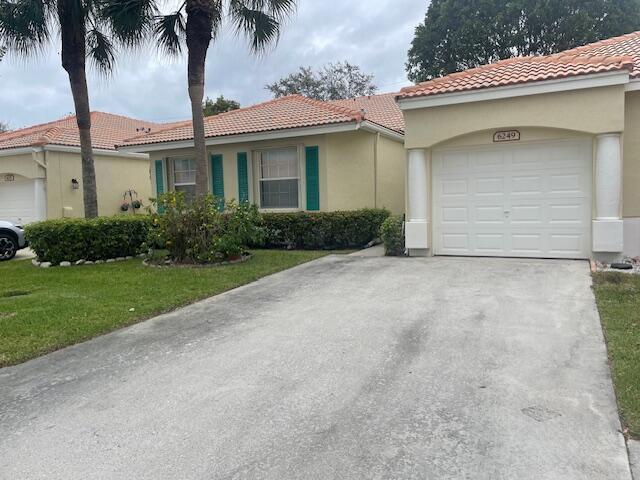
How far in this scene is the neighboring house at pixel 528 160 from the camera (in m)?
8.89

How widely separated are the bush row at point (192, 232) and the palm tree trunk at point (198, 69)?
1.31 m

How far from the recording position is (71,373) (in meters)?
4.60

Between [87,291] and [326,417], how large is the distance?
19.2ft

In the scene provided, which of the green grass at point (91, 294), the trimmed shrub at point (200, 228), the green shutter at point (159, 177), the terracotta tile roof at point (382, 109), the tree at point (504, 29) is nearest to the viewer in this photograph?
the green grass at point (91, 294)

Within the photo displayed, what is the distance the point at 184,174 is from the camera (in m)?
15.6

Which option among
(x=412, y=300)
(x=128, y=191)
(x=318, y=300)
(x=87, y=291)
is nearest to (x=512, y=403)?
(x=412, y=300)

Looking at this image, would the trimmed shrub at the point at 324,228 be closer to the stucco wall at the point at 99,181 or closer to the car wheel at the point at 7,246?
the car wheel at the point at 7,246

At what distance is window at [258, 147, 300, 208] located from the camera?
45.6 ft

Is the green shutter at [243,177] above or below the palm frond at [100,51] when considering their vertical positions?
below

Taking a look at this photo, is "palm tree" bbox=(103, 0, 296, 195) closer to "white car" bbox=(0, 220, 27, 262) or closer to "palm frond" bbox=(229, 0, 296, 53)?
"palm frond" bbox=(229, 0, 296, 53)

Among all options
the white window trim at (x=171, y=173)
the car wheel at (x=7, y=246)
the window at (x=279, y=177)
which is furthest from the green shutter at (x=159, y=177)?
the car wheel at (x=7, y=246)

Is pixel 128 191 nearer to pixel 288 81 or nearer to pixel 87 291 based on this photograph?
pixel 87 291

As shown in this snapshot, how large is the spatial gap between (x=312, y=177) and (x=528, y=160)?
568 cm

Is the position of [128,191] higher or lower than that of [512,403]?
higher
